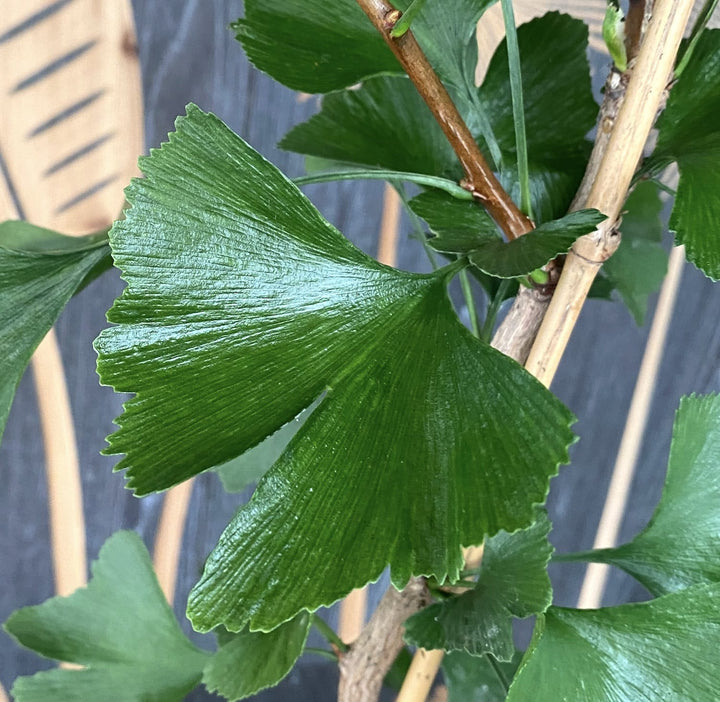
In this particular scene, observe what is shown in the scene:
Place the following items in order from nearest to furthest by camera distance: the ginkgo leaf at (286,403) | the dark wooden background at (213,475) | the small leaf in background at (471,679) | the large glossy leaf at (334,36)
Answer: the ginkgo leaf at (286,403) < the large glossy leaf at (334,36) < the small leaf in background at (471,679) < the dark wooden background at (213,475)

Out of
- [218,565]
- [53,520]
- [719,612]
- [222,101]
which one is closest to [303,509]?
[218,565]

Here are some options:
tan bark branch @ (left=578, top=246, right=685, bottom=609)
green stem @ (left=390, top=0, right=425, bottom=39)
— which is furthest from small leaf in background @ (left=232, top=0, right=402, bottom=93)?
tan bark branch @ (left=578, top=246, right=685, bottom=609)

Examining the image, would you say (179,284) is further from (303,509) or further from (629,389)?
(629,389)

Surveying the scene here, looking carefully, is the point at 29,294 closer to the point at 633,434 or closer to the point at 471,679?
the point at 471,679

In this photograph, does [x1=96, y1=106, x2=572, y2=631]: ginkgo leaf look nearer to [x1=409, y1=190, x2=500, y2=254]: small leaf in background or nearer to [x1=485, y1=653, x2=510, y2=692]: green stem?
[x1=409, y1=190, x2=500, y2=254]: small leaf in background

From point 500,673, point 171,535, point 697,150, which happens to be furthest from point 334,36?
point 171,535

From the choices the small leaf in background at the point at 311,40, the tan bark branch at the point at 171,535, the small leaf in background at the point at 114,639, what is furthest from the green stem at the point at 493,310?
the tan bark branch at the point at 171,535

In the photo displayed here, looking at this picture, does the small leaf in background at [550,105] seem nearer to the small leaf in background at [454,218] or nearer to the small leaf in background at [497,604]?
the small leaf in background at [454,218]

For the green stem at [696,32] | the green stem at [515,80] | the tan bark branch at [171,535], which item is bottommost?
the tan bark branch at [171,535]
